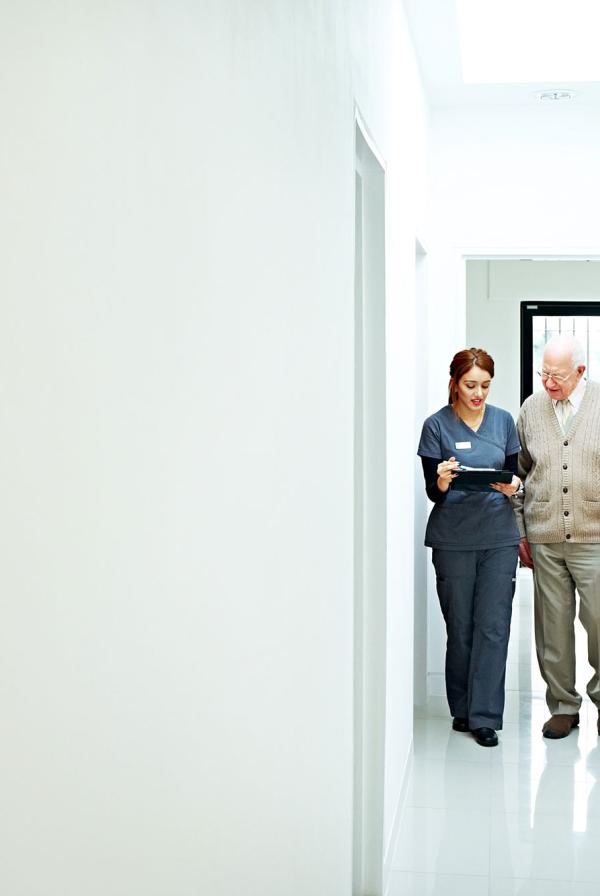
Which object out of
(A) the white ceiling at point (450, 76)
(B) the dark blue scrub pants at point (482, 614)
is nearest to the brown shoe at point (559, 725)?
(B) the dark blue scrub pants at point (482, 614)

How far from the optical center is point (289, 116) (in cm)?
179

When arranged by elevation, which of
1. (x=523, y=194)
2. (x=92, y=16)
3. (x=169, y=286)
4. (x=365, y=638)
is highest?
(x=523, y=194)

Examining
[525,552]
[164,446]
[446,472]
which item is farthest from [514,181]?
[164,446]

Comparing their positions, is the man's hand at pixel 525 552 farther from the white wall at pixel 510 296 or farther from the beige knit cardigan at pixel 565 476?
the white wall at pixel 510 296

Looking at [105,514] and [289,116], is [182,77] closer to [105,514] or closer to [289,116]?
[105,514]

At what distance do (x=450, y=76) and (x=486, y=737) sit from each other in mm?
3000

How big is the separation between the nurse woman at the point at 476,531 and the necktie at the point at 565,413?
0.86 ft

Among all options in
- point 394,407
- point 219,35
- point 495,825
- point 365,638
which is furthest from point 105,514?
point 495,825

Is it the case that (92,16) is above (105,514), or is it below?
above

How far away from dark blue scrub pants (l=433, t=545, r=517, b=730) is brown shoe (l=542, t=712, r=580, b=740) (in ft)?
0.76

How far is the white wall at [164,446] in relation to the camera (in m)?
0.83

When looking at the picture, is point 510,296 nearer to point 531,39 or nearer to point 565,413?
point 531,39

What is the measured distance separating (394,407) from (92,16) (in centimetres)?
289

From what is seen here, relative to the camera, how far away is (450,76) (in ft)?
16.7
